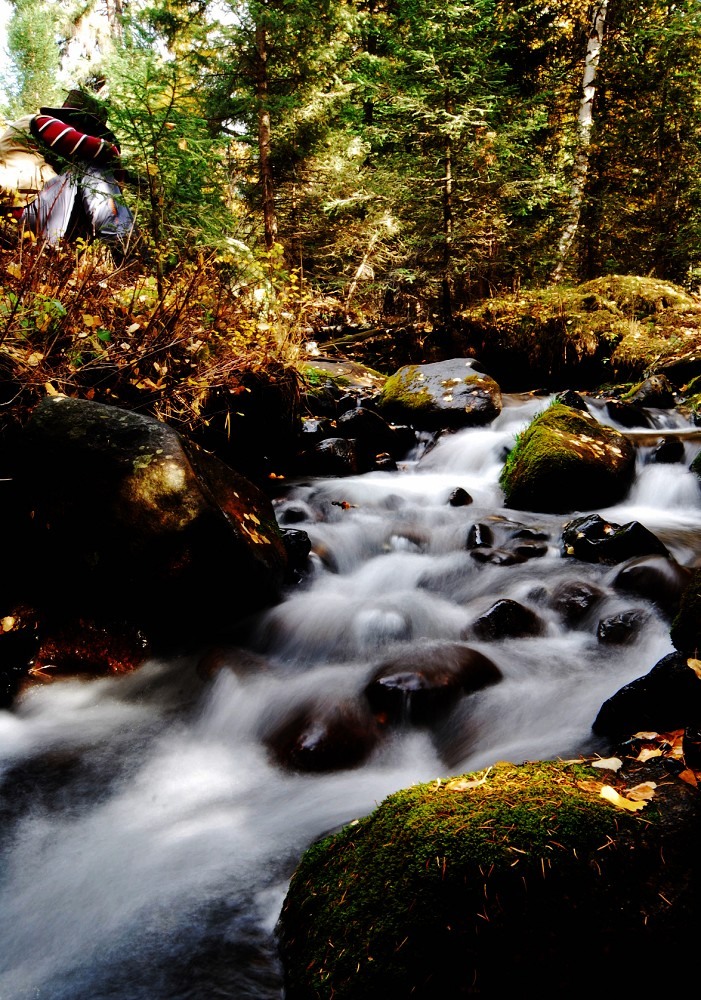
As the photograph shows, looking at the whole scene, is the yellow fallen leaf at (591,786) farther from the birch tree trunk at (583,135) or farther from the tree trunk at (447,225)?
the birch tree trunk at (583,135)

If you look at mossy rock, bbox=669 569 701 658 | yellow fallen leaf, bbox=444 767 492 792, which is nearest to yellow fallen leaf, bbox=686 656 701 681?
mossy rock, bbox=669 569 701 658

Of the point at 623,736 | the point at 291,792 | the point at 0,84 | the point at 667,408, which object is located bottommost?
the point at 291,792

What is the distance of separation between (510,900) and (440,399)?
8950mm

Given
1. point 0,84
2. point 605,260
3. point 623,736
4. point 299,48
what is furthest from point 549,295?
point 0,84

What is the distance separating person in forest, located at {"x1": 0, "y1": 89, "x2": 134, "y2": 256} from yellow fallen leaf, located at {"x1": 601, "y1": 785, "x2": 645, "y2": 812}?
762 cm

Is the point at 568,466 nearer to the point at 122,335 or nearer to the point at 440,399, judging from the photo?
the point at 440,399

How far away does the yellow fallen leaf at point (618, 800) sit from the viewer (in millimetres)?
1924

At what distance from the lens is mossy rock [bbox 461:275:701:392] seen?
11.9m

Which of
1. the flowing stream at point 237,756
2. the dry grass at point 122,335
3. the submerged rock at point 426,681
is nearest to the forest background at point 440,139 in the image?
the dry grass at point 122,335

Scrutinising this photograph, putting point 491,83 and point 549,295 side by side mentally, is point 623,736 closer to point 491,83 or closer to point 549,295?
point 549,295

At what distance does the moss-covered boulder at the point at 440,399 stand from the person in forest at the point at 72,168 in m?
4.75

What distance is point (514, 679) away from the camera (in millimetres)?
4148

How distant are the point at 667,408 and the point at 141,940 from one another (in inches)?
394

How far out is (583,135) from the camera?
1514cm
